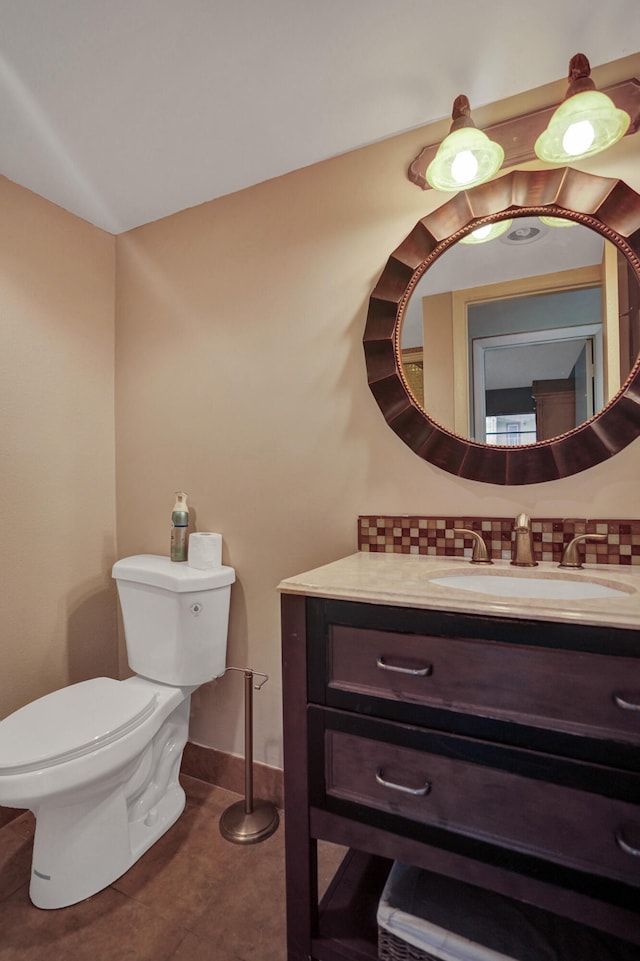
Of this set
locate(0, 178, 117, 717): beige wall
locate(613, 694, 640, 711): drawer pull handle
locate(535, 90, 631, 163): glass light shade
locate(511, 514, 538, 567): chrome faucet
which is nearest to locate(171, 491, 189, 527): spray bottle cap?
locate(0, 178, 117, 717): beige wall

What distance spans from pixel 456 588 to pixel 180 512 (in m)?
1.11

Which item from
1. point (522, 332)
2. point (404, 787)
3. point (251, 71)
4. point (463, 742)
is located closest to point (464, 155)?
point (522, 332)

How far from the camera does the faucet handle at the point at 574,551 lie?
1199 millimetres

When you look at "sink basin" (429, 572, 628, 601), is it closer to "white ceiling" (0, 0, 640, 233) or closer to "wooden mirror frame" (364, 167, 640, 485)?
"wooden mirror frame" (364, 167, 640, 485)

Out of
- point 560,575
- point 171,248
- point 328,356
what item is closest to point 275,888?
point 560,575

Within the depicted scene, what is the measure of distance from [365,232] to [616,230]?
721mm

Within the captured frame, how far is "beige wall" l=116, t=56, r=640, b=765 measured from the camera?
59.2 inches

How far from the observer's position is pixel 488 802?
865mm

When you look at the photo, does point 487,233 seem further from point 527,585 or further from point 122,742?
point 122,742

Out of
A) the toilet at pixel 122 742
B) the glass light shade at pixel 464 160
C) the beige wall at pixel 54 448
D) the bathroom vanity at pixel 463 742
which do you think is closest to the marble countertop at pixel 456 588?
the bathroom vanity at pixel 463 742

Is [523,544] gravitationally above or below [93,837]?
above

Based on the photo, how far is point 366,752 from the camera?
0.98 meters

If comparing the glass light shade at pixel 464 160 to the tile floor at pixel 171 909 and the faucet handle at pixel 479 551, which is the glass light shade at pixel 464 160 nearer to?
the faucet handle at pixel 479 551

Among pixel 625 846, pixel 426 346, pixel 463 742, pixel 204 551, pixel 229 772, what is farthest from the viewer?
pixel 229 772
